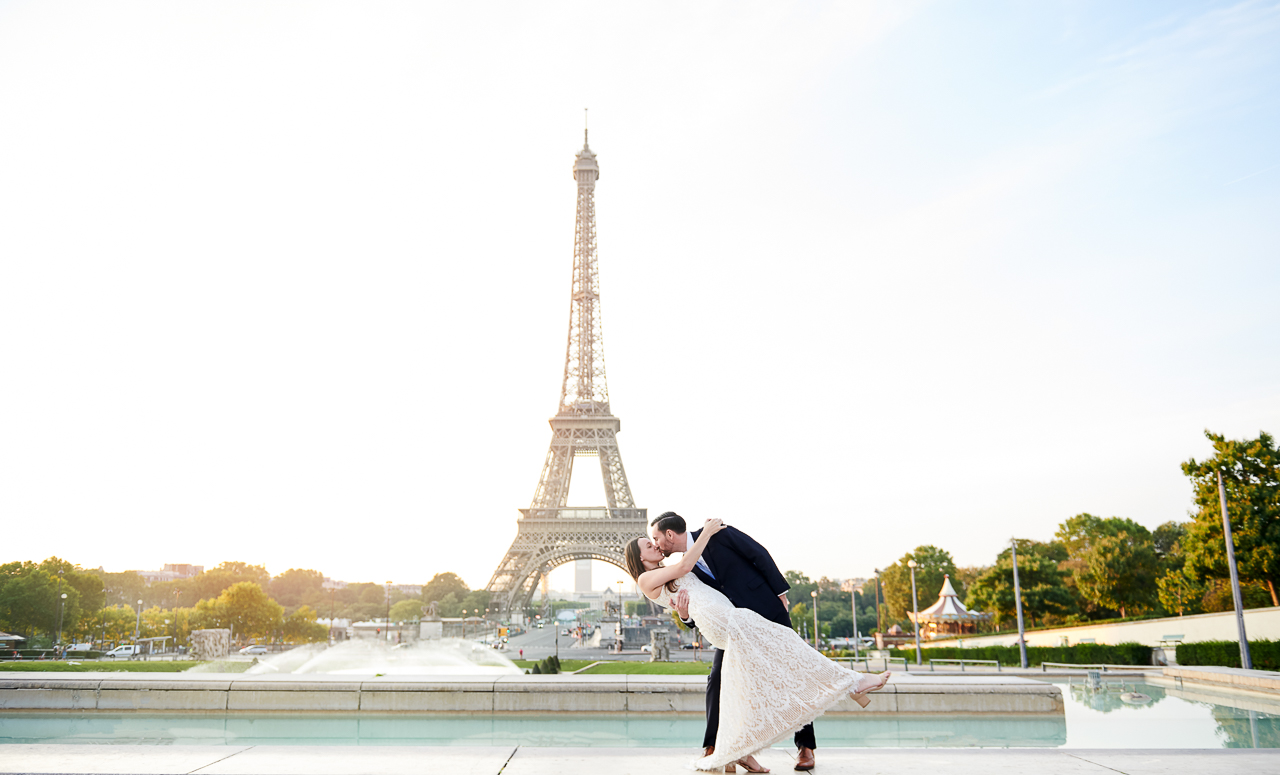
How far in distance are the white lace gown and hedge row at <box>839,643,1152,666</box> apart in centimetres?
2223

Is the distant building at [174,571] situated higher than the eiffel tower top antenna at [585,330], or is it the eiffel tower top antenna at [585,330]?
the eiffel tower top antenna at [585,330]

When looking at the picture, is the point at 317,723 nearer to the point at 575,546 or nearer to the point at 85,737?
the point at 85,737

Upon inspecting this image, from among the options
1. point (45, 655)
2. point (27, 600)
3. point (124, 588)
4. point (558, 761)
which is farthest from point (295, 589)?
point (558, 761)

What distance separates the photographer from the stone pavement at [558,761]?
4277mm

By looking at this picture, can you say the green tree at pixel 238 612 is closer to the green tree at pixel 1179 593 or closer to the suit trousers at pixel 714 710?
the green tree at pixel 1179 593

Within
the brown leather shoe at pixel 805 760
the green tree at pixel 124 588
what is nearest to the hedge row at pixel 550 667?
the brown leather shoe at pixel 805 760

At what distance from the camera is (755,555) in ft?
15.7

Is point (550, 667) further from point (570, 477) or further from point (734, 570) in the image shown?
point (570, 477)

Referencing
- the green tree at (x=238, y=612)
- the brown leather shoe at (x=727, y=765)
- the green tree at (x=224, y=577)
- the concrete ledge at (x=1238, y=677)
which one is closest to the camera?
the brown leather shoe at (x=727, y=765)

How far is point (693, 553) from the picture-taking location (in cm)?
448

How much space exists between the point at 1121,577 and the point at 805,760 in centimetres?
4571

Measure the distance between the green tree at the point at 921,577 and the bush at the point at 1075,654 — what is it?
27.1 meters

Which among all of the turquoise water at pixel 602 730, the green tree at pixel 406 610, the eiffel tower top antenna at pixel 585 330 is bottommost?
the green tree at pixel 406 610

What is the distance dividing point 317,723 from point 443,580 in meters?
109
